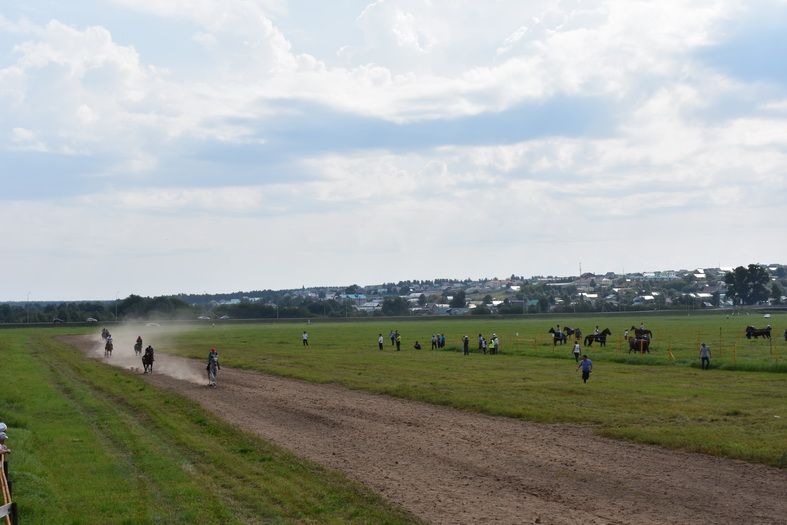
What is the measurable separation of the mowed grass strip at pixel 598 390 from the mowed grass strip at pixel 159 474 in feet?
28.9

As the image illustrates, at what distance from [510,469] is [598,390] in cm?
1598

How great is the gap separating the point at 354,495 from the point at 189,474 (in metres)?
3.78

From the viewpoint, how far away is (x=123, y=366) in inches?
2028

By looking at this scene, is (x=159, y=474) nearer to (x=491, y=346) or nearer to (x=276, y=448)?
(x=276, y=448)

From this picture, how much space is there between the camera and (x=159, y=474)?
17.5 metres

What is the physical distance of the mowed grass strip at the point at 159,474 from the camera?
14.4 meters

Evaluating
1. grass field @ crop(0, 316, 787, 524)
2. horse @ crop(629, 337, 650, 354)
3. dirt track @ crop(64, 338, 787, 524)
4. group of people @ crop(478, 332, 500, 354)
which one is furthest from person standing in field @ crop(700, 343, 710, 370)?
dirt track @ crop(64, 338, 787, 524)

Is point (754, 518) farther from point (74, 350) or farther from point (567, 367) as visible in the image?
point (74, 350)

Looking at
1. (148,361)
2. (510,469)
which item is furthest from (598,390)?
(148,361)

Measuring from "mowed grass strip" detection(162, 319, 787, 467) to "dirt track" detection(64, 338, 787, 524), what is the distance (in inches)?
54.0

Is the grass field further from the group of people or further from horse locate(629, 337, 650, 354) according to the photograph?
the group of people

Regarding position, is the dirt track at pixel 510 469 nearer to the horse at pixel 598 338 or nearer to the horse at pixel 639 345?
the horse at pixel 639 345

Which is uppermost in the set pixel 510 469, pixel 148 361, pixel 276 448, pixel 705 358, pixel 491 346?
pixel 148 361

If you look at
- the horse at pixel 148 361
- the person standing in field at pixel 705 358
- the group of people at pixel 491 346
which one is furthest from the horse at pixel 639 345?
the horse at pixel 148 361
